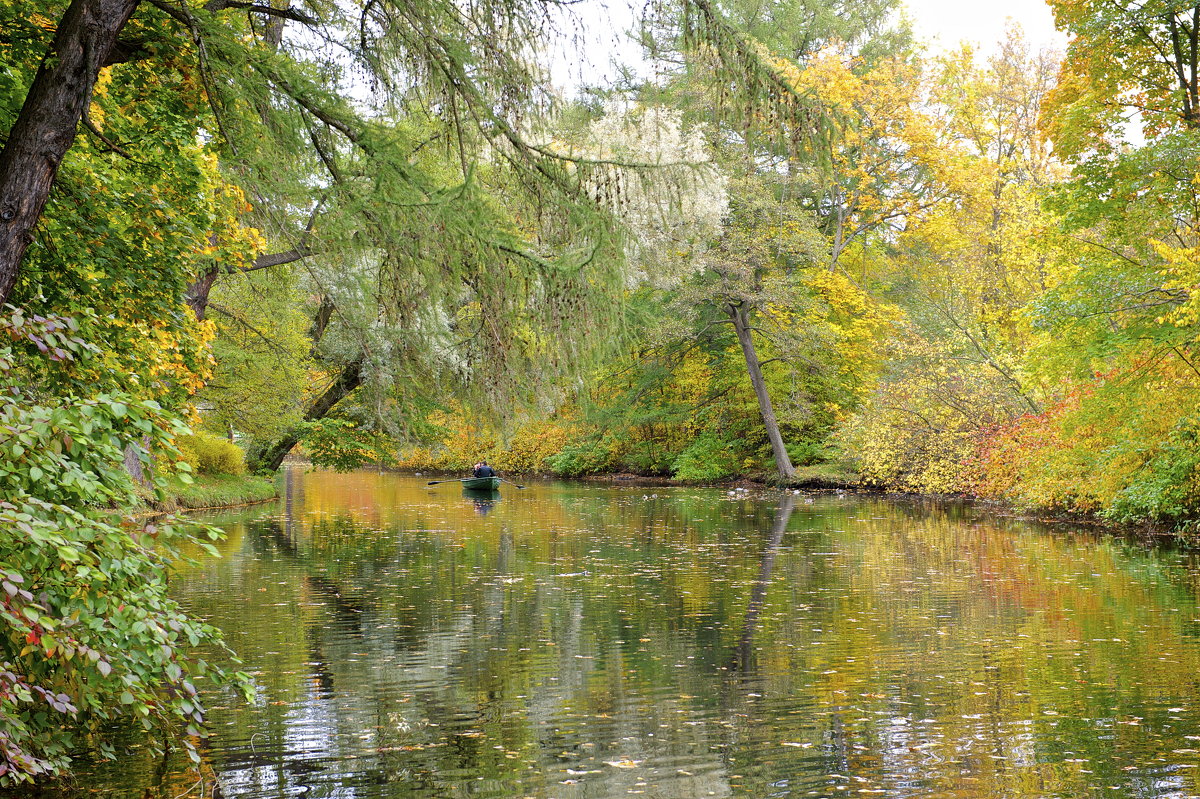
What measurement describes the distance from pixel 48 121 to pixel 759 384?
27.5m

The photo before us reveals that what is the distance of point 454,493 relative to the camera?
116 feet

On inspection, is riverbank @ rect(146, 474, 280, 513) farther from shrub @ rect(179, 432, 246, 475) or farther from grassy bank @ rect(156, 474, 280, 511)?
shrub @ rect(179, 432, 246, 475)

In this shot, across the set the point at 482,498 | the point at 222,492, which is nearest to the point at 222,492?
the point at 222,492

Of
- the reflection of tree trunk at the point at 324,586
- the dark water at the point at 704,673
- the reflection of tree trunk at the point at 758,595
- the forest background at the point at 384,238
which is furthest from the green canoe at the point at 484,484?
the dark water at the point at 704,673

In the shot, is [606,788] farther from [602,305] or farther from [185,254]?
[185,254]

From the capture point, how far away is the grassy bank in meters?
23.0

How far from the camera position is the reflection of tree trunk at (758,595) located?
27.9 ft

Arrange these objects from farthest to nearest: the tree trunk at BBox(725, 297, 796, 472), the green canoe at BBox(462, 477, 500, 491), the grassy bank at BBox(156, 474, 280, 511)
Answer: the green canoe at BBox(462, 477, 500, 491)
the tree trunk at BBox(725, 297, 796, 472)
the grassy bank at BBox(156, 474, 280, 511)

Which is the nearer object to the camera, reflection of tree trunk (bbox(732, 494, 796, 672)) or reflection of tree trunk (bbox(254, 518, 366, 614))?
reflection of tree trunk (bbox(732, 494, 796, 672))

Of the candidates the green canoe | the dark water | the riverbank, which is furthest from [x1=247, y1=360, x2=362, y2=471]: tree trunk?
the dark water

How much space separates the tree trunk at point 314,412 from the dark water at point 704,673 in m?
9.44

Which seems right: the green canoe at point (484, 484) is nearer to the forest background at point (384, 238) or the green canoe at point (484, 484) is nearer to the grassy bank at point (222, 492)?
the grassy bank at point (222, 492)

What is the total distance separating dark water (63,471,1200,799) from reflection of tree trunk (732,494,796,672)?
0.04m

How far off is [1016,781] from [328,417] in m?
24.0
